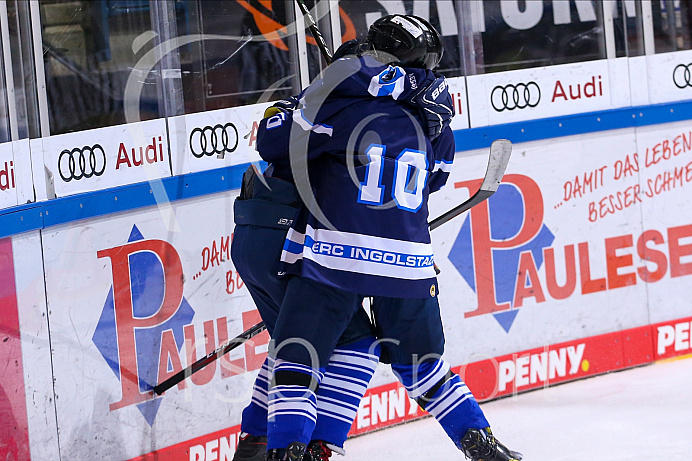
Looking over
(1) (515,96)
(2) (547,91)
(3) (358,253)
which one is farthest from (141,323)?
(2) (547,91)

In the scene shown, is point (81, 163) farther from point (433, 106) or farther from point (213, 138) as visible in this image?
point (433, 106)

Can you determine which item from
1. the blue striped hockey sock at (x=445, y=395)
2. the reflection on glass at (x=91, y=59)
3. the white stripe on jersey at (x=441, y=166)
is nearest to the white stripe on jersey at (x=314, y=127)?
the white stripe on jersey at (x=441, y=166)

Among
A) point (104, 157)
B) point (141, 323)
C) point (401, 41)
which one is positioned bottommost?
point (141, 323)

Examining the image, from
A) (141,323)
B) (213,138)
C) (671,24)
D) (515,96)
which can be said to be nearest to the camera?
(141,323)

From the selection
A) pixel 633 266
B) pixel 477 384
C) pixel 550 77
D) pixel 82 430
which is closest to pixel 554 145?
pixel 550 77

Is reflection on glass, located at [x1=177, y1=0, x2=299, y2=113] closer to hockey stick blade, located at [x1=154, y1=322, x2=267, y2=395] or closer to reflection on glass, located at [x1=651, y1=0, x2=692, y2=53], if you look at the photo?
hockey stick blade, located at [x1=154, y1=322, x2=267, y2=395]

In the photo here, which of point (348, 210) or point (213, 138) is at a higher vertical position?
point (213, 138)

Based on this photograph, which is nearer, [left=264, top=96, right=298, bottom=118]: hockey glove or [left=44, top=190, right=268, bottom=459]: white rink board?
[left=264, top=96, right=298, bottom=118]: hockey glove

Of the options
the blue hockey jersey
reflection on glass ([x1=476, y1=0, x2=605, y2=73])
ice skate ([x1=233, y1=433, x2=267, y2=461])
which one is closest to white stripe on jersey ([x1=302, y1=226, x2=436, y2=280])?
the blue hockey jersey

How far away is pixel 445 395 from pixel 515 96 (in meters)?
1.51

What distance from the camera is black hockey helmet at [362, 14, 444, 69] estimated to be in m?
2.32

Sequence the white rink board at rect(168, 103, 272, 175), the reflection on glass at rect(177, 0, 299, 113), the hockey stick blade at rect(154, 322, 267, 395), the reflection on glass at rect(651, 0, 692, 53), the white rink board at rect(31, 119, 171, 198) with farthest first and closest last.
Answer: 1. the reflection on glass at rect(651, 0, 692, 53)
2. the reflection on glass at rect(177, 0, 299, 113)
3. the white rink board at rect(168, 103, 272, 175)
4. the hockey stick blade at rect(154, 322, 267, 395)
5. the white rink board at rect(31, 119, 171, 198)

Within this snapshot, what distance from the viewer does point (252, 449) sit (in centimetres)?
260

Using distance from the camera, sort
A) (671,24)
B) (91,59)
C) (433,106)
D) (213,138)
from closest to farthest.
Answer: (433,106) < (213,138) < (91,59) < (671,24)
